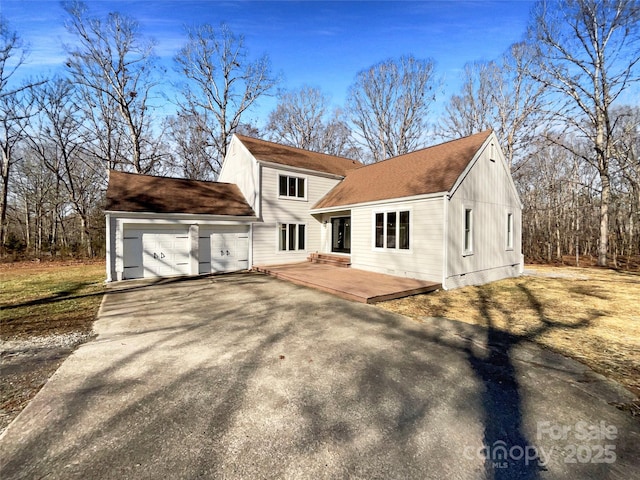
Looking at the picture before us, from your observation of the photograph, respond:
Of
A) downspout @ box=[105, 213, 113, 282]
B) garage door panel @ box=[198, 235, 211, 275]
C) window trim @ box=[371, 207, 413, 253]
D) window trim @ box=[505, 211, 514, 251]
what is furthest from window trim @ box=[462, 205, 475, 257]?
downspout @ box=[105, 213, 113, 282]

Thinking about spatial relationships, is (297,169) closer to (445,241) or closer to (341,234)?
(341,234)

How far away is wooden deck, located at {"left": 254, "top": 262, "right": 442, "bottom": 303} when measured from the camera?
7.53 metres

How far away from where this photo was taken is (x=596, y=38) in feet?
46.8

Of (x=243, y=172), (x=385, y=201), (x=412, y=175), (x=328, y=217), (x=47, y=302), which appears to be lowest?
(x=47, y=302)

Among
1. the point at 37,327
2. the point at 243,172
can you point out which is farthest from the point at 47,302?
the point at 243,172

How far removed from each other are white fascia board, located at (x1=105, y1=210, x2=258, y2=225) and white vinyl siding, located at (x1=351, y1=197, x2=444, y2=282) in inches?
204

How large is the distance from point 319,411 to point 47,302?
817 cm

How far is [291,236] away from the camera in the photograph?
47.0ft

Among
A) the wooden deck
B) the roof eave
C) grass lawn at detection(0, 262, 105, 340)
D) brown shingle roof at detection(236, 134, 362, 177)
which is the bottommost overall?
grass lawn at detection(0, 262, 105, 340)

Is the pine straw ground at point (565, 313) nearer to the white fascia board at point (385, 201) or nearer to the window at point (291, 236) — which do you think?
the white fascia board at point (385, 201)

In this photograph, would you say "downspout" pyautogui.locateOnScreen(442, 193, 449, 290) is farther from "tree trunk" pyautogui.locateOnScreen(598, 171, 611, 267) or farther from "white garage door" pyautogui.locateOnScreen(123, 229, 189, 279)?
"tree trunk" pyautogui.locateOnScreen(598, 171, 611, 267)

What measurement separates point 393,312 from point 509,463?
167 inches

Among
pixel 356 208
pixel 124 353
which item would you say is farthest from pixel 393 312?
pixel 356 208

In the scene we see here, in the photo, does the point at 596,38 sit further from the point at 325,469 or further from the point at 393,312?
the point at 325,469
